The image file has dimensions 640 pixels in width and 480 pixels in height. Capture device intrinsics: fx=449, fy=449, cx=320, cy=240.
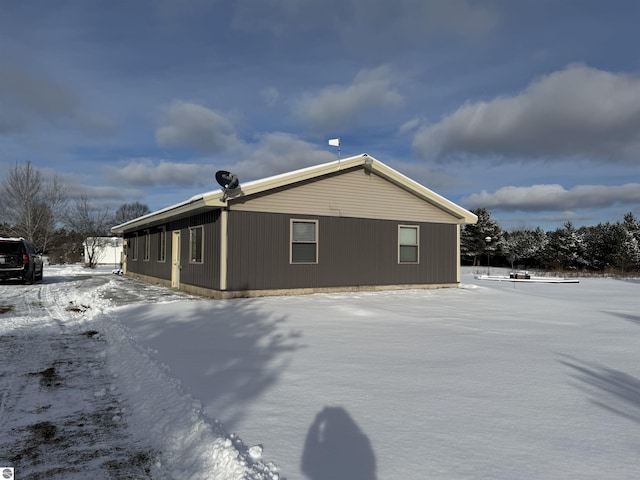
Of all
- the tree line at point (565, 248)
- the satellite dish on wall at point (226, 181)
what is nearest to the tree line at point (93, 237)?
the tree line at point (565, 248)

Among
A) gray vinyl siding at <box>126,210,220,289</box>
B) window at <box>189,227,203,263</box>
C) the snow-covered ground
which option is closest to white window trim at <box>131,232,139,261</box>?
gray vinyl siding at <box>126,210,220,289</box>

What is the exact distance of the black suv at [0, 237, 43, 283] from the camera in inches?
632

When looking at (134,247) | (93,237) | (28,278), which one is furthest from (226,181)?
(93,237)

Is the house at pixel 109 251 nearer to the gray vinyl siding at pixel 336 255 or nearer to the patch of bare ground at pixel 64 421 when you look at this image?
the gray vinyl siding at pixel 336 255

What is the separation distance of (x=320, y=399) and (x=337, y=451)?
1.06m

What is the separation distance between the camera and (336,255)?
14.0 m

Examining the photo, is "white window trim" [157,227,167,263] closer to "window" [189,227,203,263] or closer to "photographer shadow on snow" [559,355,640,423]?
"window" [189,227,203,263]

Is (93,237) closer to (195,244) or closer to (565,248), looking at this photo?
(195,244)

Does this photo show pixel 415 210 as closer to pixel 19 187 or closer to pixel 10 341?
pixel 10 341

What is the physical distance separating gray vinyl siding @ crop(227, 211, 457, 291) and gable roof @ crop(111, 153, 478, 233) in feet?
2.16

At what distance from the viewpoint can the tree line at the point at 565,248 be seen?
34219 millimetres

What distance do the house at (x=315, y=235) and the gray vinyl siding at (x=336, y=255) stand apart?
3 cm

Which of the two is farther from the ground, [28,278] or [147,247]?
[147,247]

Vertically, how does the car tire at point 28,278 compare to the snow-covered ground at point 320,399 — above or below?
above
